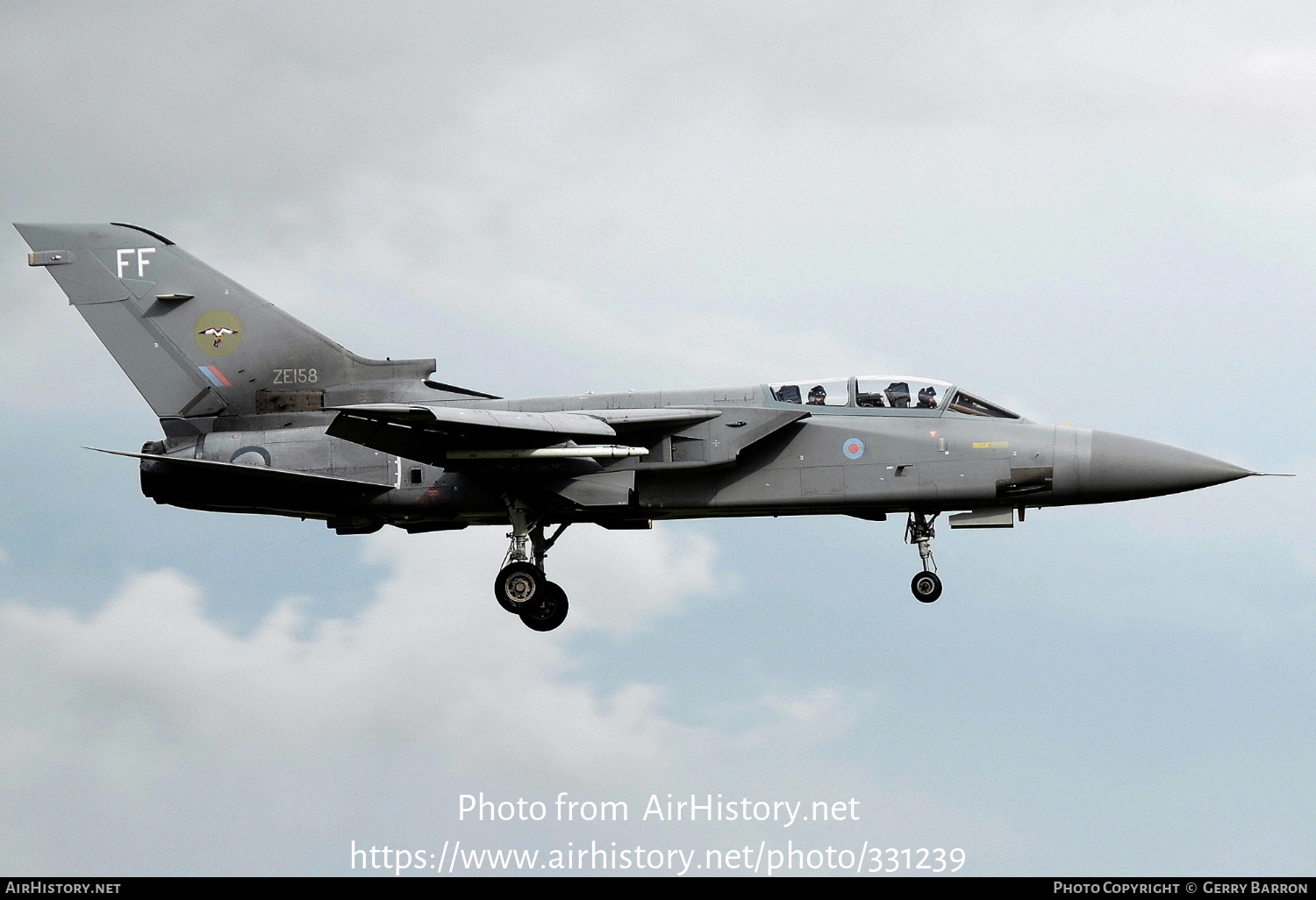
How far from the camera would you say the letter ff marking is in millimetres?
24016

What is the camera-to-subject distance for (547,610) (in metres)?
22.5

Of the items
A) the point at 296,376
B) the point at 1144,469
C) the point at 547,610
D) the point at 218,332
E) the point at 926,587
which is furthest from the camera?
the point at 218,332

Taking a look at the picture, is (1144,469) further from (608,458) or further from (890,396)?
(608,458)

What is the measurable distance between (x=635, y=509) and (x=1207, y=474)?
8095 millimetres

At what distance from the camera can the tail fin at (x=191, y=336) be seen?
76.3 feet

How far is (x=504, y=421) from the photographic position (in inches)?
784

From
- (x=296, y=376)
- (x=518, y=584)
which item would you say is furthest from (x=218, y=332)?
(x=518, y=584)

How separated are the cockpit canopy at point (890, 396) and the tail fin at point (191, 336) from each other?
226 inches

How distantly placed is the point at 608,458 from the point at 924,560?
16.4ft

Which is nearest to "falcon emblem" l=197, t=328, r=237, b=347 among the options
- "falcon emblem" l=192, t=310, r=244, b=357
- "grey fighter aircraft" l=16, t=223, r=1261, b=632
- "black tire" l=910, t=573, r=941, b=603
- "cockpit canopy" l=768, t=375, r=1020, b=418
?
"falcon emblem" l=192, t=310, r=244, b=357

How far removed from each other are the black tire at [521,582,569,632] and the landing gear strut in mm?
5121

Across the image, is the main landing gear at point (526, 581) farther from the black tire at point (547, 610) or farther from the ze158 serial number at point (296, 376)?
the ze158 serial number at point (296, 376)

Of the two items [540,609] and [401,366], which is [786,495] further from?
[401,366]

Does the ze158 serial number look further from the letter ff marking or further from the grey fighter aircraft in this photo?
the letter ff marking
